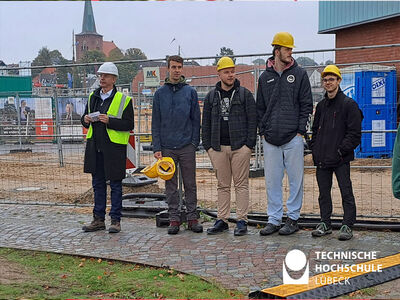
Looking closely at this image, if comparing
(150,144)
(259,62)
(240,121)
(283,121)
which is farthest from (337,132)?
(150,144)

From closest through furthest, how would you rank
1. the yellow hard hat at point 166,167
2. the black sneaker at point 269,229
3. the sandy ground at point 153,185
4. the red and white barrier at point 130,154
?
the black sneaker at point 269,229, the yellow hard hat at point 166,167, the sandy ground at point 153,185, the red and white barrier at point 130,154

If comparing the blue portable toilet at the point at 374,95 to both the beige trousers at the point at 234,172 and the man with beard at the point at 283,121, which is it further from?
the beige trousers at the point at 234,172

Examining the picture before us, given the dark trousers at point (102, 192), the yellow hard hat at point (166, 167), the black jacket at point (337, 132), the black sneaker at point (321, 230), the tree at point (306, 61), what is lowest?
the black sneaker at point (321, 230)

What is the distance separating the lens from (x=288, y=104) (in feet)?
22.3

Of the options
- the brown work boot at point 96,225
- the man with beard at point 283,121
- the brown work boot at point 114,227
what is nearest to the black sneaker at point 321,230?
the man with beard at point 283,121

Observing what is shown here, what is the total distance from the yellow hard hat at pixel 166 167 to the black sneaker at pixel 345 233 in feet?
7.28

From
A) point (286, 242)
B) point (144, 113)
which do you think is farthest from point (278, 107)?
point (144, 113)

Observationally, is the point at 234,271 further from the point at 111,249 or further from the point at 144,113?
the point at 144,113

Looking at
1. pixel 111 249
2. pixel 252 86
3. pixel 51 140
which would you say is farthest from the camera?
pixel 51 140

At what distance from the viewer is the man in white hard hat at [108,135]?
7406 mm

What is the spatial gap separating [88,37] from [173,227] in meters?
131

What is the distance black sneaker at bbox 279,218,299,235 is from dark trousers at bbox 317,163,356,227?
14.3 inches

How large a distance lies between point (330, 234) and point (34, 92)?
14.1 metres

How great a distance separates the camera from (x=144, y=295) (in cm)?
496
